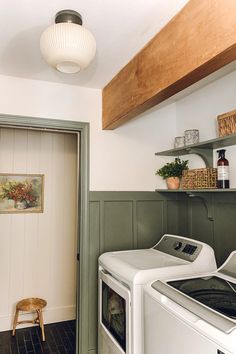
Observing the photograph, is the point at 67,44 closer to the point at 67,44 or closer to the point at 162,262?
the point at 67,44

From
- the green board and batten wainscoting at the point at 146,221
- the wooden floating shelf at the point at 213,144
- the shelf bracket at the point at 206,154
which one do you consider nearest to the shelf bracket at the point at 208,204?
Answer: the green board and batten wainscoting at the point at 146,221

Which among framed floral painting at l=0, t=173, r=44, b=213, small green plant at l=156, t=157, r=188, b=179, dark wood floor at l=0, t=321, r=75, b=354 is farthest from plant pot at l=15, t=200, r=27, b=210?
small green plant at l=156, t=157, r=188, b=179

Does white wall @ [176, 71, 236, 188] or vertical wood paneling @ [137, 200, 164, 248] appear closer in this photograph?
white wall @ [176, 71, 236, 188]

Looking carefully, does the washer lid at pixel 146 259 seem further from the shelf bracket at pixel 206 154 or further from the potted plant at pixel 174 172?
the shelf bracket at pixel 206 154

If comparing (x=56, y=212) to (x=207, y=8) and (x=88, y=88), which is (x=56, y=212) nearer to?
(x=88, y=88)

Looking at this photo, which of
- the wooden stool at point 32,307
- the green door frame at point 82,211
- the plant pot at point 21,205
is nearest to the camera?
the green door frame at point 82,211

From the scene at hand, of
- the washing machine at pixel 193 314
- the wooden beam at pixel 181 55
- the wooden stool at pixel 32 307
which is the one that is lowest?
the wooden stool at pixel 32 307

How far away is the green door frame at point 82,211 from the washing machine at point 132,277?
0.59ft

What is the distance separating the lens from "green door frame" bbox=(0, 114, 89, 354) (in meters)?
2.32

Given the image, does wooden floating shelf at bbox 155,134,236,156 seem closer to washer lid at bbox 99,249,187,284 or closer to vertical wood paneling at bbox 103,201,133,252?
vertical wood paneling at bbox 103,201,133,252

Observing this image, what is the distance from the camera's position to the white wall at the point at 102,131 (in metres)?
2.26

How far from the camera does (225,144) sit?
2047 millimetres

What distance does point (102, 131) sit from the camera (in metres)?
2.49

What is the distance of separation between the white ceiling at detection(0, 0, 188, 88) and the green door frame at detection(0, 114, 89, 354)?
1.43ft
